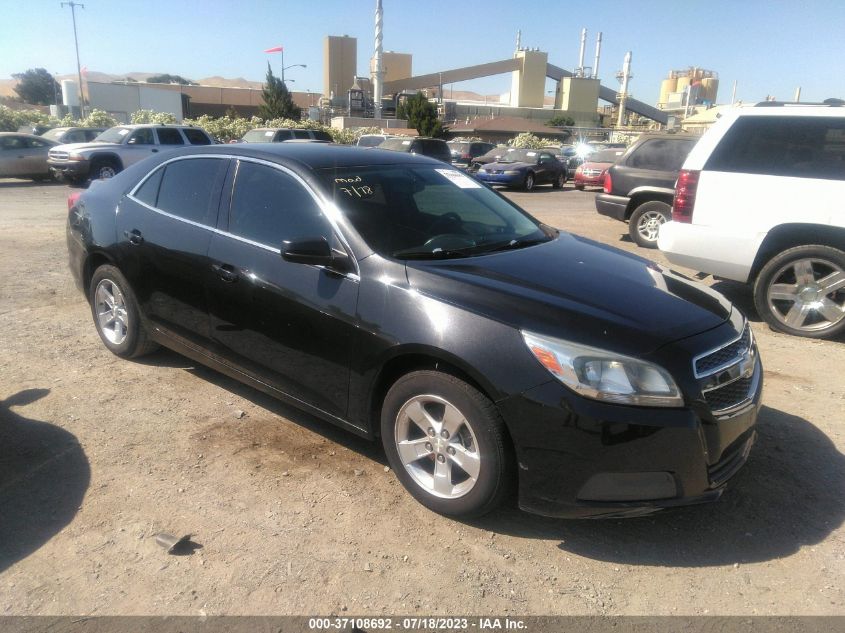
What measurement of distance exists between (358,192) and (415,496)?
166cm

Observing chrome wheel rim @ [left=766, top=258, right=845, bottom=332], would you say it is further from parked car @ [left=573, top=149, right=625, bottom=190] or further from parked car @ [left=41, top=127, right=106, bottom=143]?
parked car @ [left=41, top=127, right=106, bottom=143]

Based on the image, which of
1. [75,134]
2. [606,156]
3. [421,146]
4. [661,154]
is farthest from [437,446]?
[75,134]

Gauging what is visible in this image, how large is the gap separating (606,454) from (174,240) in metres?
2.89

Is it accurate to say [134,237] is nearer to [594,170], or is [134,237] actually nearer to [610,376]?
[610,376]

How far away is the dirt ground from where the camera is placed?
2533 millimetres

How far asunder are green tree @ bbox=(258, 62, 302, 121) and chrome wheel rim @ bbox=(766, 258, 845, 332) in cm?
5795

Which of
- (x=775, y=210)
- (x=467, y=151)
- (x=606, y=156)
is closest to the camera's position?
(x=775, y=210)

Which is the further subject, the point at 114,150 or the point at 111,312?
the point at 114,150

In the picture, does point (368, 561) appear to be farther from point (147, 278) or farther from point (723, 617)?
point (147, 278)

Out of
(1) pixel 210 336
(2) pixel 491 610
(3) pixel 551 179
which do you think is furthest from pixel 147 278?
(3) pixel 551 179

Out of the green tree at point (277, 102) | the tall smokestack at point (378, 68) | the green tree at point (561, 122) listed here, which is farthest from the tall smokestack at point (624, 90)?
the green tree at point (277, 102)

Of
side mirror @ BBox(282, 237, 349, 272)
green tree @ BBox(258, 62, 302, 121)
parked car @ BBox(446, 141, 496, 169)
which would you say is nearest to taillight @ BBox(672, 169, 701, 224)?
side mirror @ BBox(282, 237, 349, 272)

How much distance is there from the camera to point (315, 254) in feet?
10.4

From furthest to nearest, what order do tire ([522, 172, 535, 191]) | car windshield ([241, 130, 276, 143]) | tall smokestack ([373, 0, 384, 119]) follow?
tall smokestack ([373, 0, 384, 119]) → tire ([522, 172, 535, 191]) → car windshield ([241, 130, 276, 143])
